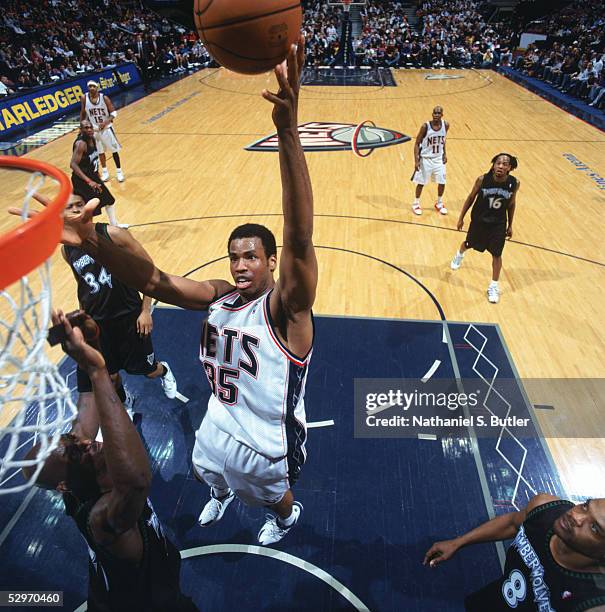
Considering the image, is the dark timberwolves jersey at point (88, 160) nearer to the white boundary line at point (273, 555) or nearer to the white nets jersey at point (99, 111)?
the white nets jersey at point (99, 111)

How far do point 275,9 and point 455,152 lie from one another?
899 cm

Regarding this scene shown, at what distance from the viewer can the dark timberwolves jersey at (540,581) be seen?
5.74 feet

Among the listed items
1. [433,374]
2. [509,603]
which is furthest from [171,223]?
[509,603]

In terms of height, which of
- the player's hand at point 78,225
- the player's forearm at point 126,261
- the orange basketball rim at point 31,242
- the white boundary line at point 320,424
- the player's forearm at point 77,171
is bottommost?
the white boundary line at point 320,424

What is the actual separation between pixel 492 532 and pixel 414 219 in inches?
216

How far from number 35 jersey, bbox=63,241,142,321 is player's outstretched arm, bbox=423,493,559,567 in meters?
2.68

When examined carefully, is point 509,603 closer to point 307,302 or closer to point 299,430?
point 299,430

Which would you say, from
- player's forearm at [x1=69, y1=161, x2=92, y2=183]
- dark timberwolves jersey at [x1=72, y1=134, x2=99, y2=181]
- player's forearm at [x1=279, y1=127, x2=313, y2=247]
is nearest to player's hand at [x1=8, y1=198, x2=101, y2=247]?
player's forearm at [x1=279, y1=127, x2=313, y2=247]

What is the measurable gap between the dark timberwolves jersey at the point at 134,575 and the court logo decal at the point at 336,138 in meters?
Answer: 9.27

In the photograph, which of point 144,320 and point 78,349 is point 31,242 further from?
point 144,320

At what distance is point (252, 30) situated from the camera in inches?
78.7

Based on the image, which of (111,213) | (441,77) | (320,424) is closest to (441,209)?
(320,424)

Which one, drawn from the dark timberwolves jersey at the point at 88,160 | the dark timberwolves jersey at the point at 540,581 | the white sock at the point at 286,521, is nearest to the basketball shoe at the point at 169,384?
the white sock at the point at 286,521

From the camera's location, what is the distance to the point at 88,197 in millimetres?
5801
